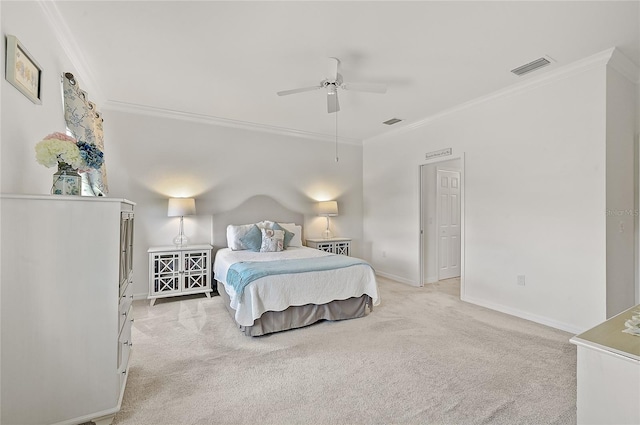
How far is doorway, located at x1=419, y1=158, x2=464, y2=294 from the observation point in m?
4.96

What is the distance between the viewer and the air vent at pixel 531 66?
2.86 metres

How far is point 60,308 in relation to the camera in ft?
5.01

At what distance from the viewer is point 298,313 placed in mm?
3051

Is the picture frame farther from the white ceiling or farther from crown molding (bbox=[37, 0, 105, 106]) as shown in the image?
the white ceiling

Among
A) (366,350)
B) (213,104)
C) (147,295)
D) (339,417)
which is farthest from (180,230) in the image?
(339,417)

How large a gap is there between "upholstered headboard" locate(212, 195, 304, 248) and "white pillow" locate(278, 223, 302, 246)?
22cm

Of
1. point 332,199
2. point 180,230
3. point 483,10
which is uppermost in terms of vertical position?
point 483,10

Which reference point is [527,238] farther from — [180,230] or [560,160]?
[180,230]

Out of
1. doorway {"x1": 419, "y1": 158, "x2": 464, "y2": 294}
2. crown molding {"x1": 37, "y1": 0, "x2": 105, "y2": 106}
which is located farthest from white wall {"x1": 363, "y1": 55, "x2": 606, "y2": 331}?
crown molding {"x1": 37, "y1": 0, "x2": 105, "y2": 106}

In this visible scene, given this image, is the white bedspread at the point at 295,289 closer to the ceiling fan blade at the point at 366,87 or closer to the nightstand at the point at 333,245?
the nightstand at the point at 333,245

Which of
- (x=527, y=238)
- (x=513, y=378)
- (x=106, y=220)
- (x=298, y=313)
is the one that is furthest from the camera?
(x=527, y=238)

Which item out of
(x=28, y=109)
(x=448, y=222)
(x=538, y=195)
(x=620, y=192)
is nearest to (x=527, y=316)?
(x=538, y=195)

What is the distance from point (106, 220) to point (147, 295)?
3026mm

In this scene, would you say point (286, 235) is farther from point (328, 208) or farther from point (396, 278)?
point (396, 278)
